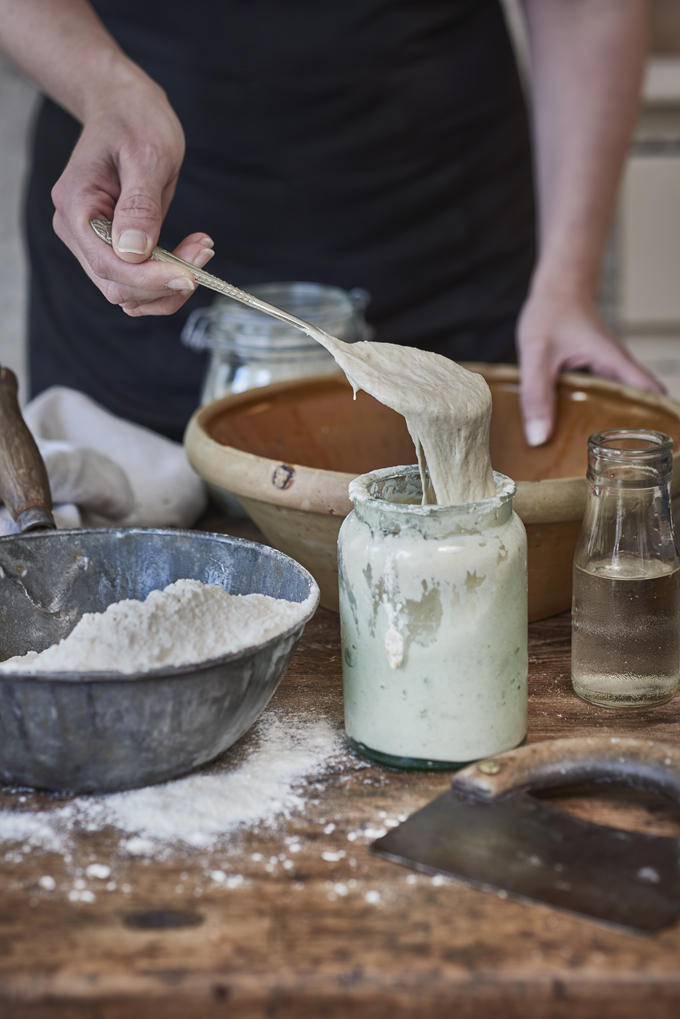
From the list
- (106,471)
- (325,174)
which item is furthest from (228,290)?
(325,174)

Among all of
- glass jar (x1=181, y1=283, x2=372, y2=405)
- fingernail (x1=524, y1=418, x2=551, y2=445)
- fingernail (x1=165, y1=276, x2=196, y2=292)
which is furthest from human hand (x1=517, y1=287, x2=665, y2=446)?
fingernail (x1=165, y1=276, x2=196, y2=292)

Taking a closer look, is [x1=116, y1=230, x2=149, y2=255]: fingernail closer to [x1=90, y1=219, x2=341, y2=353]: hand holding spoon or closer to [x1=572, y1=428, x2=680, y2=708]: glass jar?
[x1=90, y1=219, x2=341, y2=353]: hand holding spoon

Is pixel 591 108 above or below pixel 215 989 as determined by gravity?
above

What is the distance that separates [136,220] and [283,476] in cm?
20

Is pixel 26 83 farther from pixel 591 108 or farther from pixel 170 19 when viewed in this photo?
pixel 591 108

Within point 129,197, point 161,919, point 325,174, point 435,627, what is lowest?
point 161,919

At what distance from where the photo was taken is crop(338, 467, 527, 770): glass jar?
1.78ft

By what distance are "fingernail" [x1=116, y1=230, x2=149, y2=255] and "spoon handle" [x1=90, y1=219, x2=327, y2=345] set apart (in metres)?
0.01

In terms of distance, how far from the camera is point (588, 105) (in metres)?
1.19

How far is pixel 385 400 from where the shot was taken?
1.82ft

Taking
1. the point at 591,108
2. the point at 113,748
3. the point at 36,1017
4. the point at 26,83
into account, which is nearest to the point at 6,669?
the point at 113,748

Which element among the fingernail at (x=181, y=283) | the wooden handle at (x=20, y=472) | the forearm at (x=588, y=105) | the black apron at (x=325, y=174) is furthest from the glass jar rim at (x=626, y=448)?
the black apron at (x=325, y=174)

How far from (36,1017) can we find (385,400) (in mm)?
342

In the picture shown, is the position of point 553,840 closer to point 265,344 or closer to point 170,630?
point 170,630
